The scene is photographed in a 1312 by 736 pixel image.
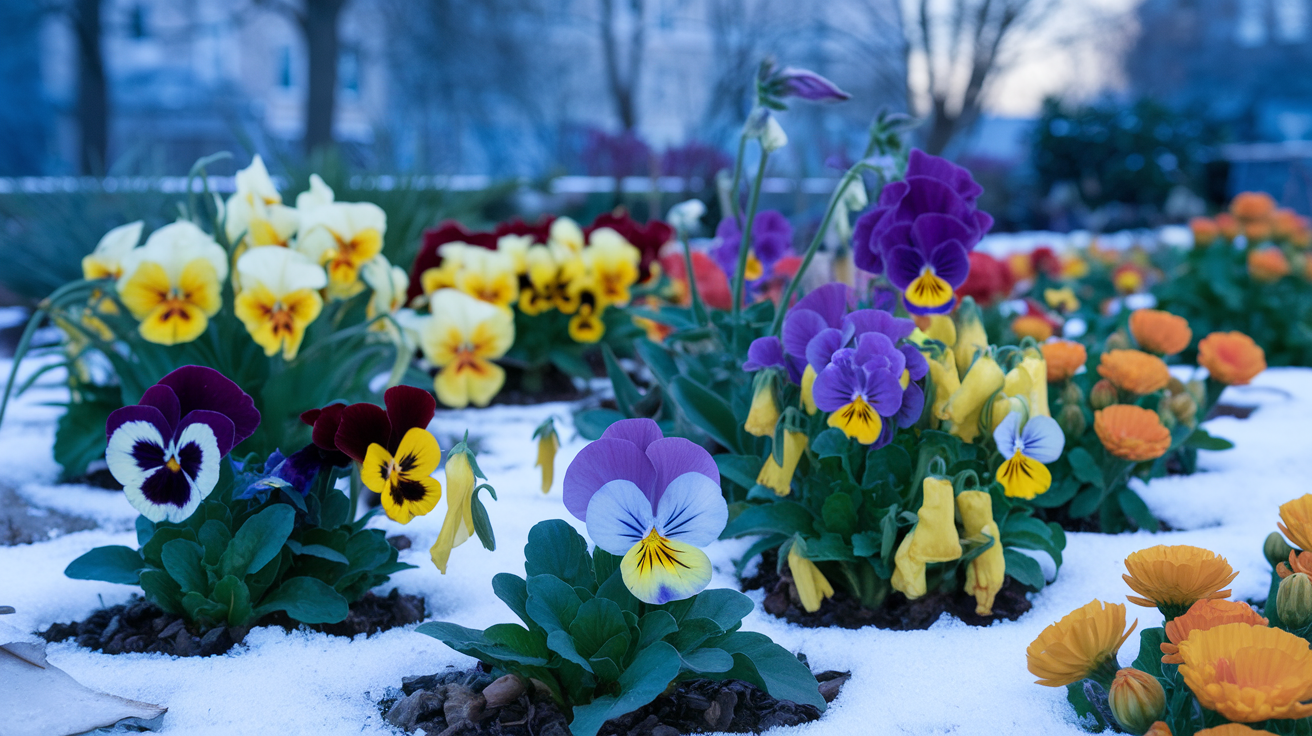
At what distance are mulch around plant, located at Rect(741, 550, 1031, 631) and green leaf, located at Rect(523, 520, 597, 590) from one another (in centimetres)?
40

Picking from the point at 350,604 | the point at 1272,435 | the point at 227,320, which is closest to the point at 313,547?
the point at 350,604

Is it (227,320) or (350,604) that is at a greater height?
(227,320)

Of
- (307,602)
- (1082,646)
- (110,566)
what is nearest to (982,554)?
(1082,646)

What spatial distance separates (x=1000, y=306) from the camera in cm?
293

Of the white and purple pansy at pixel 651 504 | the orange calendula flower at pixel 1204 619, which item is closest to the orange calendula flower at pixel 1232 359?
the orange calendula flower at pixel 1204 619

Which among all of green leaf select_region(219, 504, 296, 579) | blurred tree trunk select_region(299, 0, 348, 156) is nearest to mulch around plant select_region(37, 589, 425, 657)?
green leaf select_region(219, 504, 296, 579)

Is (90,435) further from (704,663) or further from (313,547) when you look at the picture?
(704,663)

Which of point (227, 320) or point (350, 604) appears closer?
point (350, 604)

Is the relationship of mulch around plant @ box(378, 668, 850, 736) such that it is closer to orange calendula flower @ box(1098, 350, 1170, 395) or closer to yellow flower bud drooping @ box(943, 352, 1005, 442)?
yellow flower bud drooping @ box(943, 352, 1005, 442)

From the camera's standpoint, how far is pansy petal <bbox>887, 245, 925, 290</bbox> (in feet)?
4.23

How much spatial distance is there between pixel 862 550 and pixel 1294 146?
1245 cm

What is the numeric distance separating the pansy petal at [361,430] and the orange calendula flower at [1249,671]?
2.65 feet

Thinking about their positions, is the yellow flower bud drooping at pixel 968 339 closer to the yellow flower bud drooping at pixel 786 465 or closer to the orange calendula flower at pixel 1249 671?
the yellow flower bud drooping at pixel 786 465

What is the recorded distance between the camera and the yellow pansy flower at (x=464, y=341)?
6.46 feet
